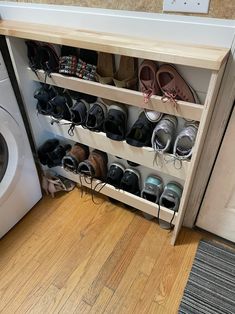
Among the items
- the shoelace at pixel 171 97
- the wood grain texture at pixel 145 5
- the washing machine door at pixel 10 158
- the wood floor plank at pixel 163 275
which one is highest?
the wood grain texture at pixel 145 5

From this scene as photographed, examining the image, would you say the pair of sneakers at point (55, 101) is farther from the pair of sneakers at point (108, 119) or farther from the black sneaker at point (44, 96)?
the pair of sneakers at point (108, 119)

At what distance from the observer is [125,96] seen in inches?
36.9

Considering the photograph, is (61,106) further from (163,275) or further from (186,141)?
(163,275)

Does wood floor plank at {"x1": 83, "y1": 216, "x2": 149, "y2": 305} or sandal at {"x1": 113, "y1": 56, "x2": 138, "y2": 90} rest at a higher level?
sandal at {"x1": 113, "y1": 56, "x2": 138, "y2": 90}

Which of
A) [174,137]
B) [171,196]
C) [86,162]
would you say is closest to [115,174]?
[86,162]

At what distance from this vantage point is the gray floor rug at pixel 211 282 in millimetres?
1042

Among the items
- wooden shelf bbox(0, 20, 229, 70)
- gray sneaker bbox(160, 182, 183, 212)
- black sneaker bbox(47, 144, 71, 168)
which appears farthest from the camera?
black sneaker bbox(47, 144, 71, 168)

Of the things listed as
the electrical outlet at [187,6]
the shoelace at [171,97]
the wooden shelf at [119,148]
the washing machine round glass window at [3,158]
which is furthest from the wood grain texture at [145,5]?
the washing machine round glass window at [3,158]

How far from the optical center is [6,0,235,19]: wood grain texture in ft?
2.43

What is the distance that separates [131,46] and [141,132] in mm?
360

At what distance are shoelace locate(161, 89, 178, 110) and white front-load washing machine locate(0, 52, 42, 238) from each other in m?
0.67

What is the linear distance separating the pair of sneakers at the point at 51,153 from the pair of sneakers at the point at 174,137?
2.08 feet

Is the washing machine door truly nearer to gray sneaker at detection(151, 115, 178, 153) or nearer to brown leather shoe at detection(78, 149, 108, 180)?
brown leather shoe at detection(78, 149, 108, 180)

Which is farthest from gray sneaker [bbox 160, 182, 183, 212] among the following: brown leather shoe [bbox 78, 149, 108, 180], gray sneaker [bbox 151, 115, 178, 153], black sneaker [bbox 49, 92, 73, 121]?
black sneaker [bbox 49, 92, 73, 121]
